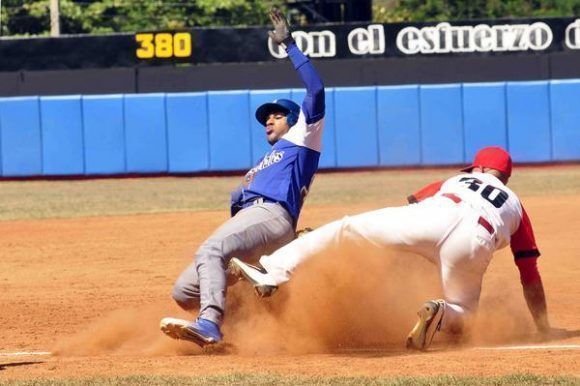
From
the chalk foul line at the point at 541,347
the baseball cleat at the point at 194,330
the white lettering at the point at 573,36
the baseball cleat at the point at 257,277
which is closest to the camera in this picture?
the baseball cleat at the point at 194,330

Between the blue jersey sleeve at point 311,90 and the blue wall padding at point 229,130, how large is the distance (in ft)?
46.7

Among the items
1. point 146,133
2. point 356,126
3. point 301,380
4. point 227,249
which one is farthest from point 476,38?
point 301,380

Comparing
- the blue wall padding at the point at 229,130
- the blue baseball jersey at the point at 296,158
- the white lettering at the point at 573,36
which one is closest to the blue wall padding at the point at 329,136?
the blue wall padding at the point at 229,130

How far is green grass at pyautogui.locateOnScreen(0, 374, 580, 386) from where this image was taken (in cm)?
546

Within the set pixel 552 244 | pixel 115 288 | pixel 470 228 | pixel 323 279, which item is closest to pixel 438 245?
pixel 470 228

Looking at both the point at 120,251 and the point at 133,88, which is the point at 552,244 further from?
the point at 133,88

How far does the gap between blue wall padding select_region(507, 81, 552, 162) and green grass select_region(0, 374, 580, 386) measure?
1578cm

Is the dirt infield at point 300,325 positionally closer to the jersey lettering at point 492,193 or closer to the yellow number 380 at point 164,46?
the jersey lettering at point 492,193

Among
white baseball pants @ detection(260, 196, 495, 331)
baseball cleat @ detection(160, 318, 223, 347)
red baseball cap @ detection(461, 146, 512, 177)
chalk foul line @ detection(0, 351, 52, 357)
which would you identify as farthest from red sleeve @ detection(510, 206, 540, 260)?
chalk foul line @ detection(0, 351, 52, 357)

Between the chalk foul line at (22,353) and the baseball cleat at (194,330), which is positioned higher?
the baseball cleat at (194,330)

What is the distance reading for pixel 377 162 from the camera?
2136cm

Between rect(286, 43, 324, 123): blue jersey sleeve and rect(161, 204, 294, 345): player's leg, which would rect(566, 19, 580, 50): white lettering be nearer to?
rect(286, 43, 324, 123): blue jersey sleeve

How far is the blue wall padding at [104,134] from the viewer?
20.9 metres

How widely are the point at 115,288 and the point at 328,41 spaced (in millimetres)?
12523
